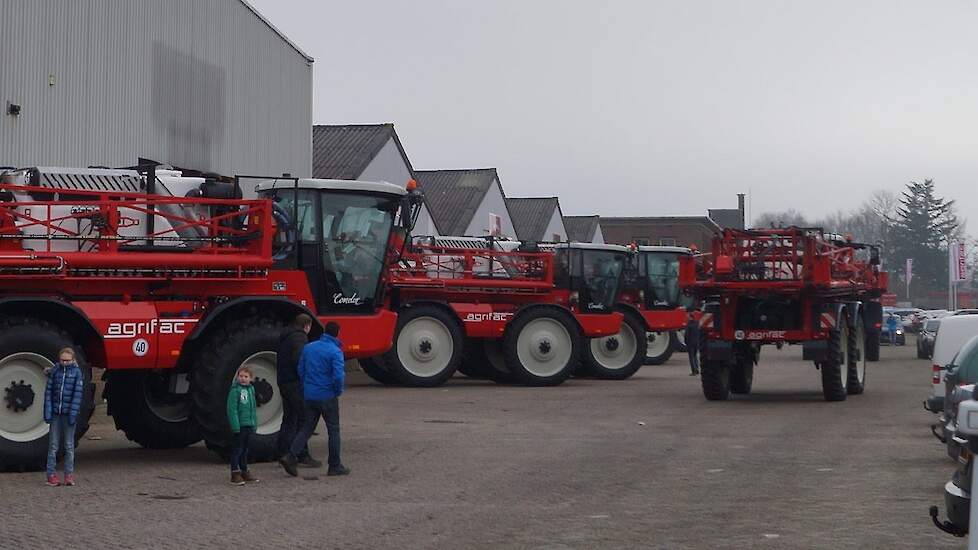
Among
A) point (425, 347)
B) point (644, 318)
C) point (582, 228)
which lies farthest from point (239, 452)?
point (582, 228)

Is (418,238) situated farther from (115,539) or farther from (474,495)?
(115,539)

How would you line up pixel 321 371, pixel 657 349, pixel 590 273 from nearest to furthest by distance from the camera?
pixel 321 371 < pixel 590 273 < pixel 657 349

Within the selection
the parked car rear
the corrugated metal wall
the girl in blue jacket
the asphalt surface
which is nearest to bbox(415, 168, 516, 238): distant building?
the parked car rear

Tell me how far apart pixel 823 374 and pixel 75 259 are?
544 inches

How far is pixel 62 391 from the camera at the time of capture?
42.9 feet

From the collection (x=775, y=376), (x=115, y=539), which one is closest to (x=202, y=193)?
(x=115, y=539)

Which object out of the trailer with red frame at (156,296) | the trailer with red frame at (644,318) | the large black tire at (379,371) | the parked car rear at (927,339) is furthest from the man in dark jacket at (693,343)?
the trailer with red frame at (156,296)

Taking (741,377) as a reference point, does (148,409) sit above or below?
above

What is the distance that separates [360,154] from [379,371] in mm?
18869

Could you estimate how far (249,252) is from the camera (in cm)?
1507

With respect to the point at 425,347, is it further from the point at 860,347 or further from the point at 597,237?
the point at 597,237

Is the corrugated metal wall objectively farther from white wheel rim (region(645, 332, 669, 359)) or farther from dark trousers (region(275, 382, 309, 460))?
white wheel rim (region(645, 332, 669, 359))

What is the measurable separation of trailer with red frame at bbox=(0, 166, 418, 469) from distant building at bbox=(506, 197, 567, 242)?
59.8m

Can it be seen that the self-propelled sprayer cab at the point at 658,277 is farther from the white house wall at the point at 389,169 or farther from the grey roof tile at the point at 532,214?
the grey roof tile at the point at 532,214
